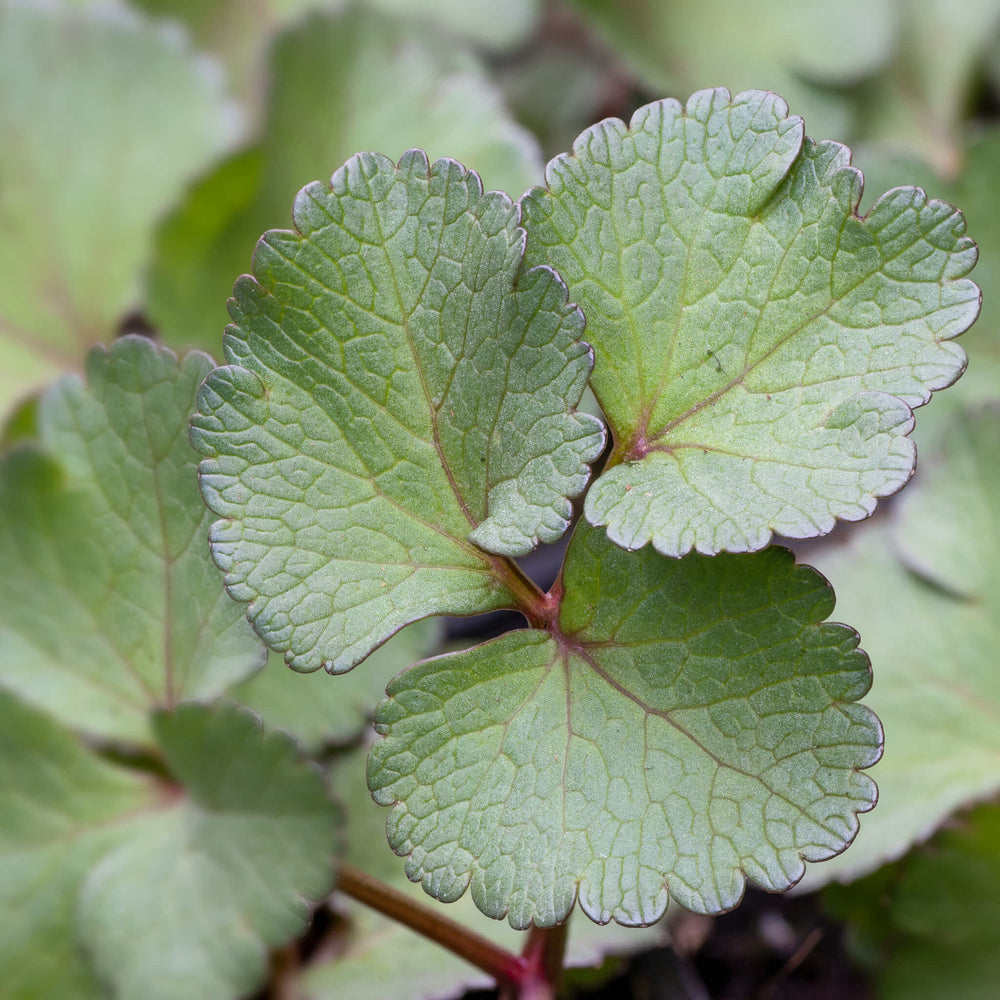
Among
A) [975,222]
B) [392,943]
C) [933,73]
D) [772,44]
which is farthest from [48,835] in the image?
[933,73]

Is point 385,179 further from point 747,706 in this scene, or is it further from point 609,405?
point 747,706

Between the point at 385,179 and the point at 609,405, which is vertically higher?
the point at 385,179

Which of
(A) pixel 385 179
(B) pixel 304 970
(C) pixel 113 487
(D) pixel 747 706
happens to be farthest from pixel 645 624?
(B) pixel 304 970

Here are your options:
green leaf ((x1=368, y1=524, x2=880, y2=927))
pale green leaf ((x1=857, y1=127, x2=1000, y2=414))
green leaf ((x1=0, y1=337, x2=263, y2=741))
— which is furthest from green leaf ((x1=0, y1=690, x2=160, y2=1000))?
pale green leaf ((x1=857, y1=127, x2=1000, y2=414))

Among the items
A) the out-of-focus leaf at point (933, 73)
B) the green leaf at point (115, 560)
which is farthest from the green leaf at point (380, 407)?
the out-of-focus leaf at point (933, 73)

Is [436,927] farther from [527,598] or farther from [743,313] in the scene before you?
[743,313]

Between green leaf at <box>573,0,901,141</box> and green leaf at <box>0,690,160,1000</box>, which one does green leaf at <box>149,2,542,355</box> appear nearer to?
green leaf at <box>573,0,901,141</box>
